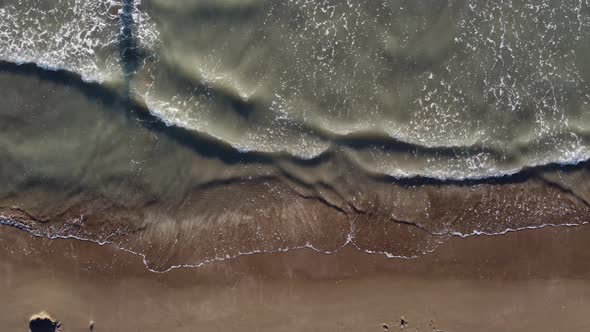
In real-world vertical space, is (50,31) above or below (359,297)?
above

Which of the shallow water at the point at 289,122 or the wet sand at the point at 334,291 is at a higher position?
the shallow water at the point at 289,122

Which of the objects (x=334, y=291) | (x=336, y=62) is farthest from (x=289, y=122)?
(x=334, y=291)

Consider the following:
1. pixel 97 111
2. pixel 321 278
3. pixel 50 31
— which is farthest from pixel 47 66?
pixel 321 278

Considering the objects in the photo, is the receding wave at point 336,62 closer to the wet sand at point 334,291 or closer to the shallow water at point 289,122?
the shallow water at point 289,122

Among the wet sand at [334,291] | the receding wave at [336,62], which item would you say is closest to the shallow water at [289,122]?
the receding wave at [336,62]

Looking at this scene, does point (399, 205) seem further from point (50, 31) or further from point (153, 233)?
point (50, 31)

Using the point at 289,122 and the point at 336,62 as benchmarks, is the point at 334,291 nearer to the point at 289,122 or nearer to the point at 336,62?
the point at 289,122

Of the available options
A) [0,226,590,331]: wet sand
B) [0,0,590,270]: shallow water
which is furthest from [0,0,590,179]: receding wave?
[0,226,590,331]: wet sand

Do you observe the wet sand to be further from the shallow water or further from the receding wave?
the receding wave
